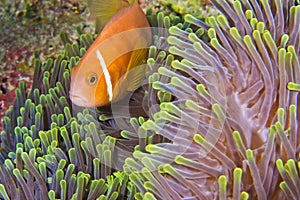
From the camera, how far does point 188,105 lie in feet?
4.02

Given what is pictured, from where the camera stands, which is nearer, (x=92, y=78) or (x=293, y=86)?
(x=293, y=86)

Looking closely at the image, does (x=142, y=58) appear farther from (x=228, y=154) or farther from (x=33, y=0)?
(x=33, y=0)

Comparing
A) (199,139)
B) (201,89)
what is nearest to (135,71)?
(201,89)

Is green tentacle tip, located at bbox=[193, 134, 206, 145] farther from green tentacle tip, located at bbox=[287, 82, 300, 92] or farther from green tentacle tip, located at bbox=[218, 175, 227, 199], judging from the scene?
green tentacle tip, located at bbox=[287, 82, 300, 92]

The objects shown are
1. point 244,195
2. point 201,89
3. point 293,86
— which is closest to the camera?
point 244,195

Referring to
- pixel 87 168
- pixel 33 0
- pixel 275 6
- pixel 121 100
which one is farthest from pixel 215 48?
pixel 33 0

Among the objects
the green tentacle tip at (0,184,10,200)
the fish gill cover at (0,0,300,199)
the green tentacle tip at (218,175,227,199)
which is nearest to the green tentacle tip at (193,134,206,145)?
the fish gill cover at (0,0,300,199)

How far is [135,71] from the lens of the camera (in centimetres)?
160

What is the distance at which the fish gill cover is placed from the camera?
3.75ft

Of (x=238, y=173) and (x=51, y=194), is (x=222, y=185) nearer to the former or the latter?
(x=238, y=173)

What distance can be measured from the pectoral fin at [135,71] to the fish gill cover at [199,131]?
0.19 ft

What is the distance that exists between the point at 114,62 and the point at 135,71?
0.36 ft

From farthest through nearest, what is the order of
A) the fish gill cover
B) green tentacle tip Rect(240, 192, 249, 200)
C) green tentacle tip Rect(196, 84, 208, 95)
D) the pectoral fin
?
the pectoral fin < green tentacle tip Rect(196, 84, 208, 95) < the fish gill cover < green tentacle tip Rect(240, 192, 249, 200)

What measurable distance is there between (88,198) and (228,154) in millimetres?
511
